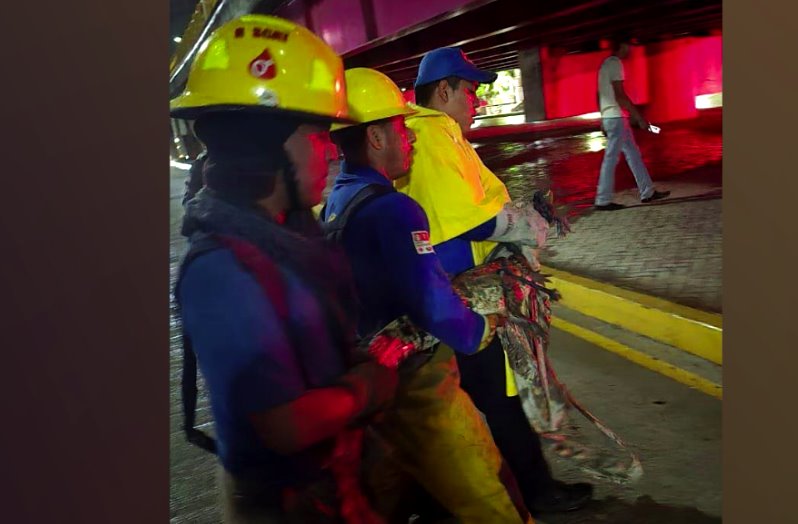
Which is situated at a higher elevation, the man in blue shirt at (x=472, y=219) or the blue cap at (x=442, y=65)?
the blue cap at (x=442, y=65)

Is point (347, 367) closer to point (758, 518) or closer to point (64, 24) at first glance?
point (64, 24)

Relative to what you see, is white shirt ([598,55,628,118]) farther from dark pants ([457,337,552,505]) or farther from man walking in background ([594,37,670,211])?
dark pants ([457,337,552,505])

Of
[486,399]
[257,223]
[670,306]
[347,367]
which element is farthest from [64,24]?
[670,306]

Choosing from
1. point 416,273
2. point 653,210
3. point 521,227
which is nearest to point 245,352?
point 416,273

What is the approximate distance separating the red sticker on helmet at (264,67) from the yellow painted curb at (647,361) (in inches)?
36.8

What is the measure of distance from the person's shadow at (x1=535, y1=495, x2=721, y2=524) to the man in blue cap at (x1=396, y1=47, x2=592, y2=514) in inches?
0.9

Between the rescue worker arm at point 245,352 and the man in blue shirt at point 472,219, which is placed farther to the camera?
the man in blue shirt at point 472,219

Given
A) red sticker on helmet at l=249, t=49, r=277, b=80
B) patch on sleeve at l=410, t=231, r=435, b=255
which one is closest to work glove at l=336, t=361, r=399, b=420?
patch on sleeve at l=410, t=231, r=435, b=255

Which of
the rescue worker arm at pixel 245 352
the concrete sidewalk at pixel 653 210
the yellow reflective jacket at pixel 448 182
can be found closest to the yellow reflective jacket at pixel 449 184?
the yellow reflective jacket at pixel 448 182

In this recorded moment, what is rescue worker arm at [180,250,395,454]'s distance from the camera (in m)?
1.67

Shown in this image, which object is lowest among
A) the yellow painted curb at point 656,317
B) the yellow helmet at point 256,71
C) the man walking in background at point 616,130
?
the yellow painted curb at point 656,317

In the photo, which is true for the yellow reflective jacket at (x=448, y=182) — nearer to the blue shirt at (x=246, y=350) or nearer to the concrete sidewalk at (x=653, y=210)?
the concrete sidewalk at (x=653, y=210)

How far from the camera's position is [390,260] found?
1778 millimetres

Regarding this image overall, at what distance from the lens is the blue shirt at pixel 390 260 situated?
1.78 metres
